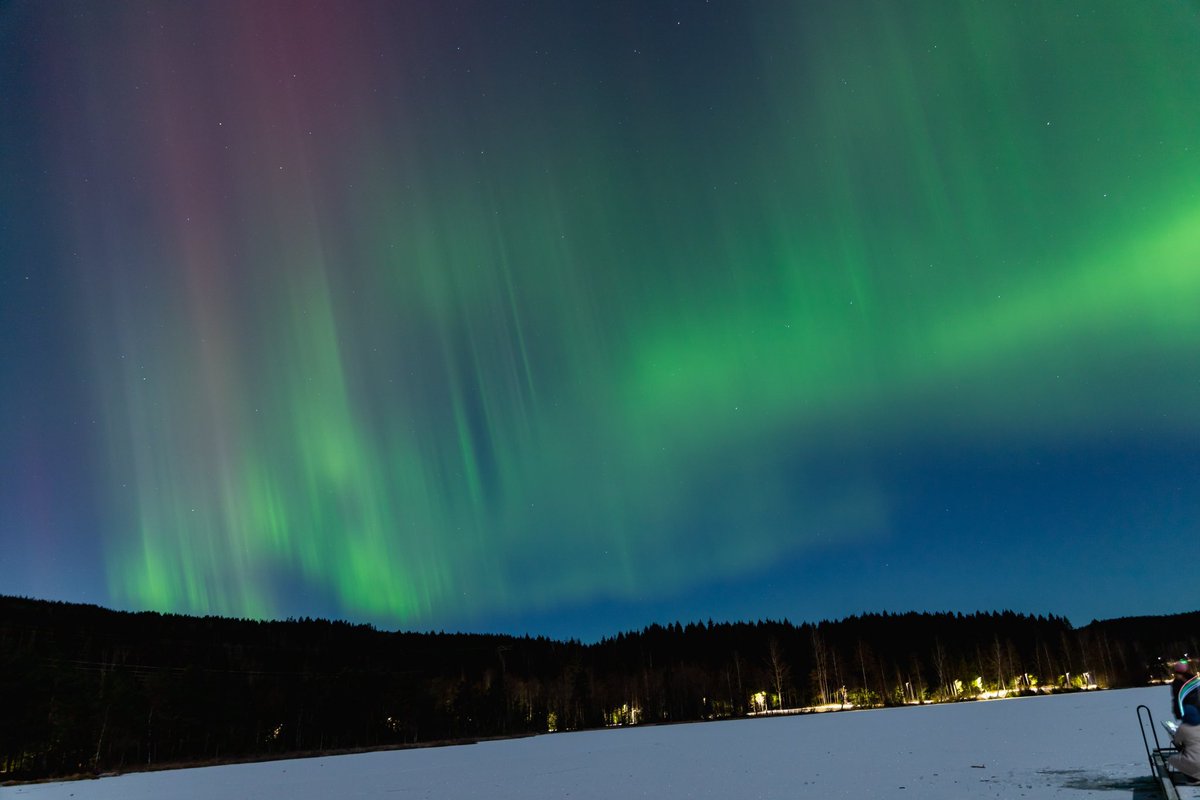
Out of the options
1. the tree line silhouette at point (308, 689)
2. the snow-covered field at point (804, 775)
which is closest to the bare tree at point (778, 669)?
the tree line silhouette at point (308, 689)

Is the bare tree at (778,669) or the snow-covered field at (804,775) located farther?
the bare tree at (778,669)

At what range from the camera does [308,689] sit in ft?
404

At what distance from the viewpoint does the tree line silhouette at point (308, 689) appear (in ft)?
278

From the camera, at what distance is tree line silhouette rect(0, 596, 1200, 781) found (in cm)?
8469

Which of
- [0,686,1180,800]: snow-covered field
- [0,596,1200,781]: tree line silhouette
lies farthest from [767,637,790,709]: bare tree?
[0,686,1180,800]: snow-covered field

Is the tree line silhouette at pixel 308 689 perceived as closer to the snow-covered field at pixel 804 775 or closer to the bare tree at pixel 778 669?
the bare tree at pixel 778 669

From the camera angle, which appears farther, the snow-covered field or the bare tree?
the bare tree

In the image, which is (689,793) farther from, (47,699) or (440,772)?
(47,699)

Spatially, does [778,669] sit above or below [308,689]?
below

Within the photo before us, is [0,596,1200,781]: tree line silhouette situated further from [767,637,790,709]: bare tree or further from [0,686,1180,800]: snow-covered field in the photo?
[0,686,1180,800]: snow-covered field

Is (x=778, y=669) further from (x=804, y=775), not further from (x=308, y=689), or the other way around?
(x=804, y=775)

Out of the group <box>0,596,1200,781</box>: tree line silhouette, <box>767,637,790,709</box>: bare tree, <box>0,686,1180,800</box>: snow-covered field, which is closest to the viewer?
<box>0,686,1180,800</box>: snow-covered field

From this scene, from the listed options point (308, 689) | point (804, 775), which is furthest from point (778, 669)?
point (804, 775)

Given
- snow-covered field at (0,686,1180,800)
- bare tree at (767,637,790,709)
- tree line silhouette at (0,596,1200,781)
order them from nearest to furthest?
snow-covered field at (0,686,1180,800)
tree line silhouette at (0,596,1200,781)
bare tree at (767,637,790,709)
